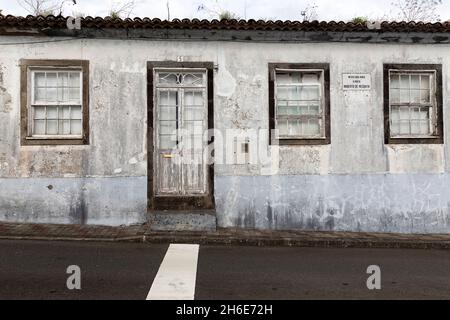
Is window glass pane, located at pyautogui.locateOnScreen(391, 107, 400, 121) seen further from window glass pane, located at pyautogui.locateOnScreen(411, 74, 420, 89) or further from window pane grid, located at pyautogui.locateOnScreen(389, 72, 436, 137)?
window glass pane, located at pyautogui.locateOnScreen(411, 74, 420, 89)

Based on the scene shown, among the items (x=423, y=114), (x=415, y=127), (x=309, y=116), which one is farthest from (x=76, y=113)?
(x=423, y=114)

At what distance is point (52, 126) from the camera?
9.74 metres

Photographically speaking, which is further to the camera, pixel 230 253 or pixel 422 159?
pixel 422 159

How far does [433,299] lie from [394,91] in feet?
20.2

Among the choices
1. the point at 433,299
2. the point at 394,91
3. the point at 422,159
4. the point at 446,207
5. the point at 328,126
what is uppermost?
the point at 394,91

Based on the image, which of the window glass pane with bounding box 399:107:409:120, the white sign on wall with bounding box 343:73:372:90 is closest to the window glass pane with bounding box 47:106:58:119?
the white sign on wall with bounding box 343:73:372:90

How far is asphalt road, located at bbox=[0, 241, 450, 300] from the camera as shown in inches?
209

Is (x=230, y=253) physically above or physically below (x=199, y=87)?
below

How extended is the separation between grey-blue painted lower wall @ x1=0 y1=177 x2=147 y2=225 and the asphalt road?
161cm

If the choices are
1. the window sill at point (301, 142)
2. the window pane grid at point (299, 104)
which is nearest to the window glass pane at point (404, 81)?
the window pane grid at point (299, 104)

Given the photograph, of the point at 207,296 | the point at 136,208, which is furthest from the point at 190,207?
the point at 207,296

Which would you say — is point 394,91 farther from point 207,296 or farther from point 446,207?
point 207,296
